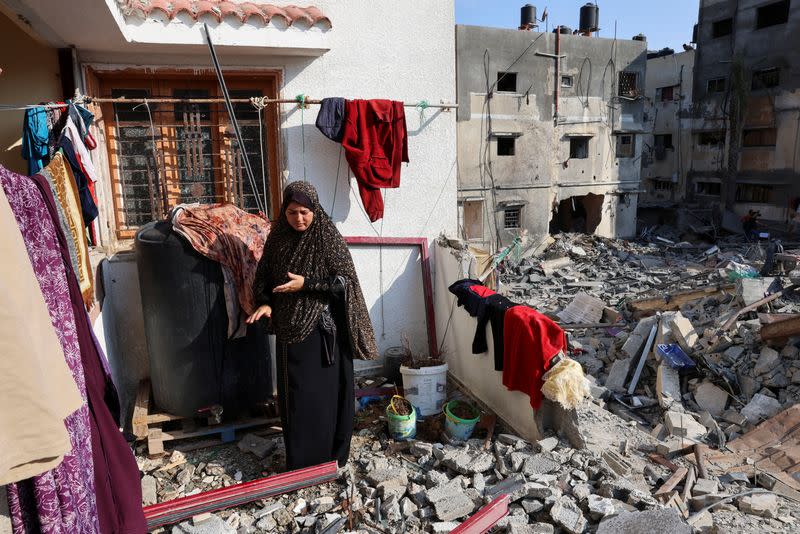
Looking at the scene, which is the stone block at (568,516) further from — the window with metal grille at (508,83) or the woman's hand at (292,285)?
the window with metal grille at (508,83)

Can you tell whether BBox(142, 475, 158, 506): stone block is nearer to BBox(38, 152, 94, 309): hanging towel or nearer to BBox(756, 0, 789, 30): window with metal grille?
BBox(38, 152, 94, 309): hanging towel

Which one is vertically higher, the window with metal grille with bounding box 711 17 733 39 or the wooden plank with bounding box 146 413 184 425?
the window with metal grille with bounding box 711 17 733 39

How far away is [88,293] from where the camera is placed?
348 cm

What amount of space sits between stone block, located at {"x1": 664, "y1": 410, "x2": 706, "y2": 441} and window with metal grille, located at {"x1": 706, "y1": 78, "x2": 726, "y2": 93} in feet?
75.2

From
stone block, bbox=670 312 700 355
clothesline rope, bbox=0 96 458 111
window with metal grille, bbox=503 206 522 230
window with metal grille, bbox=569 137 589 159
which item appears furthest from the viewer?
window with metal grille, bbox=569 137 589 159

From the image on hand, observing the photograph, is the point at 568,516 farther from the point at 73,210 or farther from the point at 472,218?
the point at 472,218

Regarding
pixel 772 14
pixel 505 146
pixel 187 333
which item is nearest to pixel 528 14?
pixel 505 146

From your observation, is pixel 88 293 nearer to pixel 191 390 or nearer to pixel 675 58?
pixel 191 390

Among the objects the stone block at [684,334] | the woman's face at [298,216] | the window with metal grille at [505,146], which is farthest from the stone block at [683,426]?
the window with metal grille at [505,146]

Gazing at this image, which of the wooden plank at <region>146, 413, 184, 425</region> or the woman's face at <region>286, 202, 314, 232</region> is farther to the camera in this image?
the wooden plank at <region>146, 413, 184, 425</region>

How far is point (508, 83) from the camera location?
19781 millimetres

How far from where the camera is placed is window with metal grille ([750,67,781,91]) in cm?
2109

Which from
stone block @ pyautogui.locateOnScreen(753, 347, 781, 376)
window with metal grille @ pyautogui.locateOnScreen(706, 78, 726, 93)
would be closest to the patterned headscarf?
stone block @ pyautogui.locateOnScreen(753, 347, 781, 376)

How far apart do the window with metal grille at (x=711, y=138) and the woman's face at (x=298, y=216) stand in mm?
25533
